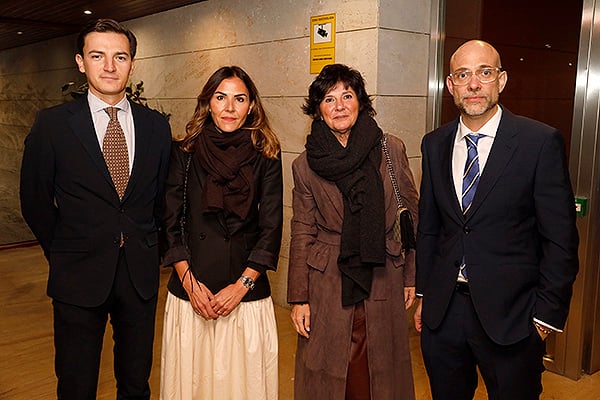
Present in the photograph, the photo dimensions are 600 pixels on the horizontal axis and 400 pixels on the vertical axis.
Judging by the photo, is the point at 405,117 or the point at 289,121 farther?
the point at 289,121

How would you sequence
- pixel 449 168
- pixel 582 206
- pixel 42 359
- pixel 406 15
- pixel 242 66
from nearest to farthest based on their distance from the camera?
pixel 449 168
pixel 582 206
pixel 42 359
pixel 406 15
pixel 242 66

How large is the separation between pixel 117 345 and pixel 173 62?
3.82 metres

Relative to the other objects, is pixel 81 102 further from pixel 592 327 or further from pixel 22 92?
pixel 22 92

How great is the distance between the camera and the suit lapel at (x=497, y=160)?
1911mm

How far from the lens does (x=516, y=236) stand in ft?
6.32

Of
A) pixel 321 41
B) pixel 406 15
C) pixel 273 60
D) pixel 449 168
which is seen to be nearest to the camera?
pixel 449 168

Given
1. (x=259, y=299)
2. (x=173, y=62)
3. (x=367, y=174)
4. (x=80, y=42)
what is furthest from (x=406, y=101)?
(x=173, y=62)

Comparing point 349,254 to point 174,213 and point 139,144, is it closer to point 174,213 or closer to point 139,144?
point 174,213

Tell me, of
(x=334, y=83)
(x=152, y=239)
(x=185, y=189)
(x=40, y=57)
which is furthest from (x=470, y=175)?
(x=40, y=57)

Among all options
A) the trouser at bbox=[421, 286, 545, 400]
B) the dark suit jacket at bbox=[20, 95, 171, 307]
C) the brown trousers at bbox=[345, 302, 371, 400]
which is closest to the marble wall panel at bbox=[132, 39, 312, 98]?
the dark suit jacket at bbox=[20, 95, 171, 307]

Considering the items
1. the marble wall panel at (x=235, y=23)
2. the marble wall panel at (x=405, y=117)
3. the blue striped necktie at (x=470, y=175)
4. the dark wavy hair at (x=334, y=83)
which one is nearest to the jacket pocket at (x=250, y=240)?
the dark wavy hair at (x=334, y=83)

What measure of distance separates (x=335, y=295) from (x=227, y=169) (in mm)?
671

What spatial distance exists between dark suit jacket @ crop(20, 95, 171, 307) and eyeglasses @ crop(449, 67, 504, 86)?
1249 millimetres

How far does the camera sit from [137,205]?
230 cm
